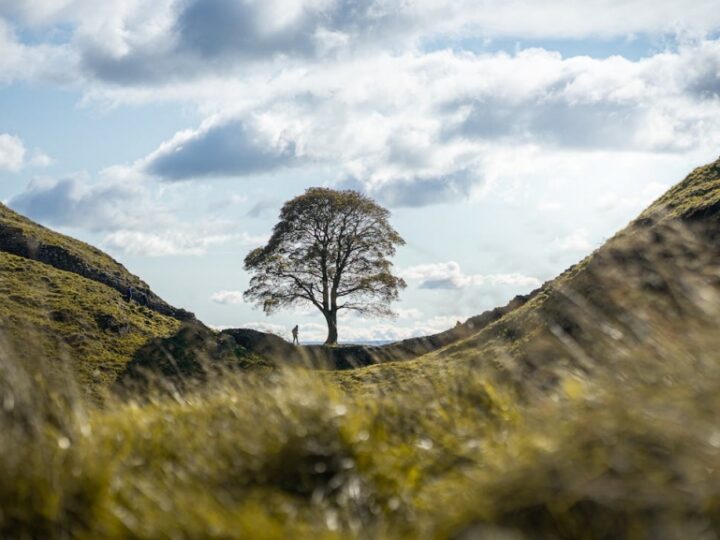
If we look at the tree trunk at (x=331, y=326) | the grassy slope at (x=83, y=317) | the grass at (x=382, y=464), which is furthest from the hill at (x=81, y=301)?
the grass at (x=382, y=464)

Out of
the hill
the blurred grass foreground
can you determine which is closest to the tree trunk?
the hill

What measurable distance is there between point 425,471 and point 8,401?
348cm

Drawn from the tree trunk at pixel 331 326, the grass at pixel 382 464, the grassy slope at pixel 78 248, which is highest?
the grassy slope at pixel 78 248

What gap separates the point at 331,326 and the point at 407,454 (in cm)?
5637

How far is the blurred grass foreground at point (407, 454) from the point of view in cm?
482

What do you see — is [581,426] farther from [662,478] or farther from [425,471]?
[425,471]

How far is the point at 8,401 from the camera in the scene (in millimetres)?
6531

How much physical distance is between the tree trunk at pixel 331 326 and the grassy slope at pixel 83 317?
11662 mm

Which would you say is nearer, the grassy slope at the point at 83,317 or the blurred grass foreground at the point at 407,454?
the blurred grass foreground at the point at 407,454

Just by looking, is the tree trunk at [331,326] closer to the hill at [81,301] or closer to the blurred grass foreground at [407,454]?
the hill at [81,301]

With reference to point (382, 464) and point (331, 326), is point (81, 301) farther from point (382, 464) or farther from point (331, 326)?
point (382, 464)

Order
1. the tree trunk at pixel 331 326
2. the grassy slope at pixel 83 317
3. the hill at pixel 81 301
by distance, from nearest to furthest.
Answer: the grassy slope at pixel 83 317 < the hill at pixel 81 301 < the tree trunk at pixel 331 326

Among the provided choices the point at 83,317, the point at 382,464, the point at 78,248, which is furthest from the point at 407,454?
the point at 78,248

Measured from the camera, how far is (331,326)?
62.5 meters
